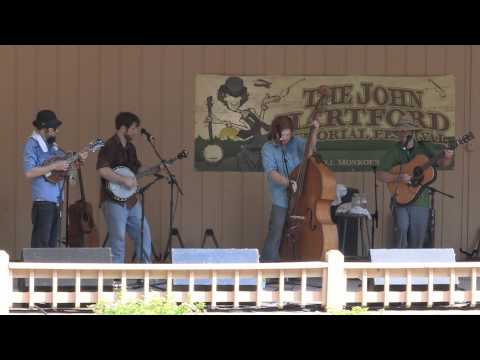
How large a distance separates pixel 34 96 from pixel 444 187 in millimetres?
4633

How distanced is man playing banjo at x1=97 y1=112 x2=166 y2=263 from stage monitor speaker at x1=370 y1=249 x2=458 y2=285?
2.49 metres

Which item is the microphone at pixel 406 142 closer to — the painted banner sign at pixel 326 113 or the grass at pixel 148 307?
the painted banner sign at pixel 326 113

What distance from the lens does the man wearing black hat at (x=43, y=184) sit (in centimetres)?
773

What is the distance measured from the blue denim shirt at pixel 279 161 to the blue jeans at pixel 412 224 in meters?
1.21

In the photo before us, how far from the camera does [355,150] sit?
392 inches

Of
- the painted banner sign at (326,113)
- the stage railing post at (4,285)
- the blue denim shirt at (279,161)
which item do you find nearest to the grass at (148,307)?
the stage railing post at (4,285)

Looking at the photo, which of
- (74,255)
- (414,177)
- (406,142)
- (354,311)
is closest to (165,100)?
(406,142)

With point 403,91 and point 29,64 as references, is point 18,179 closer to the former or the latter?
point 29,64

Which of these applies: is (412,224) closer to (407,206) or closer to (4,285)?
A: (407,206)

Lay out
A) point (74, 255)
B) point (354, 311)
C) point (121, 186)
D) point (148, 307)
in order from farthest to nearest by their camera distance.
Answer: point (121, 186)
point (74, 255)
point (354, 311)
point (148, 307)

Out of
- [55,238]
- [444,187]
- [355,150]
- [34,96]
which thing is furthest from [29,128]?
[444,187]

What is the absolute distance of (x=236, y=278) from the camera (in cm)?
600

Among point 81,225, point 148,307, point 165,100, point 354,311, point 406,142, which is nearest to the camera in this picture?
point 148,307

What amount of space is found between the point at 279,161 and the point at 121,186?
1513mm
